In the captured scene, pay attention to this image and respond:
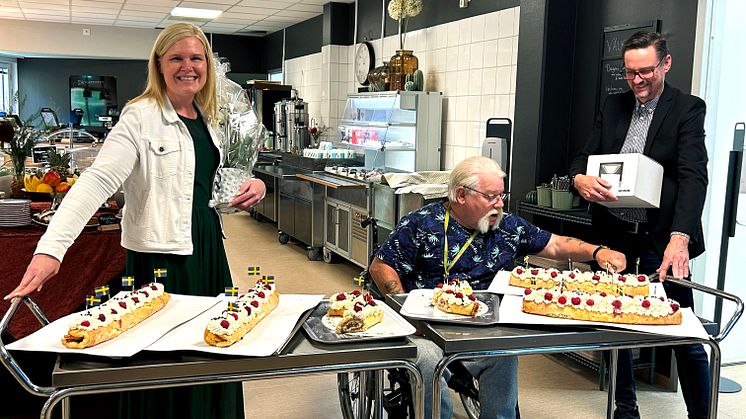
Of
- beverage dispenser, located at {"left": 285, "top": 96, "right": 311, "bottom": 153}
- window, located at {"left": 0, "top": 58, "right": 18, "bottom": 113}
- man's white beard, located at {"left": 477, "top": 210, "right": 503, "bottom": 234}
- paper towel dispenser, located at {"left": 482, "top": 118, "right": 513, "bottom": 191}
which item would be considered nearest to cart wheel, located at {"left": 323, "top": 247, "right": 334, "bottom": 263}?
beverage dispenser, located at {"left": 285, "top": 96, "right": 311, "bottom": 153}

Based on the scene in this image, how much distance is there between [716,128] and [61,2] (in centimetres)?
811

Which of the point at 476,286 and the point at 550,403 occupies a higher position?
the point at 476,286

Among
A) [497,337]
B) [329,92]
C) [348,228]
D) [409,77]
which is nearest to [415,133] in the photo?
[409,77]

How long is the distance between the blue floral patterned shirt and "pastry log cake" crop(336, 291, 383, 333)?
701 millimetres

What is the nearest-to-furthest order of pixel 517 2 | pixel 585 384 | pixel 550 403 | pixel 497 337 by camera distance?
pixel 497 337 < pixel 550 403 < pixel 585 384 < pixel 517 2

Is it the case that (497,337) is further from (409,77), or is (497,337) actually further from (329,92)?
(329,92)

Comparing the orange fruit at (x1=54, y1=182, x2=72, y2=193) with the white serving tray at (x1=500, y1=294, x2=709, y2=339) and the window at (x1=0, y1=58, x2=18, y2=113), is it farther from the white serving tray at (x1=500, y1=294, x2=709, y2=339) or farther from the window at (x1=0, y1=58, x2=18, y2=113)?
the window at (x1=0, y1=58, x2=18, y2=113)

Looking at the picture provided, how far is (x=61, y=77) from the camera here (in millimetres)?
13188

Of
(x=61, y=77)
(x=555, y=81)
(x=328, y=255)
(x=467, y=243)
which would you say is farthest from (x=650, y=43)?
(x=61, y=77)

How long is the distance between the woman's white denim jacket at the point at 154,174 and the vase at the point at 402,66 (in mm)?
4477

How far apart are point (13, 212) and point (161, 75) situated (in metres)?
1.43

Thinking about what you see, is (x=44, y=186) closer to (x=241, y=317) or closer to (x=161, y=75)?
(x=161, y=75)

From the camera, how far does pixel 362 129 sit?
6.75 meters

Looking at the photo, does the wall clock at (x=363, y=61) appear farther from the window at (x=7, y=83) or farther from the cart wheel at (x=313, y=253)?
the window at (x=7, y=83)
